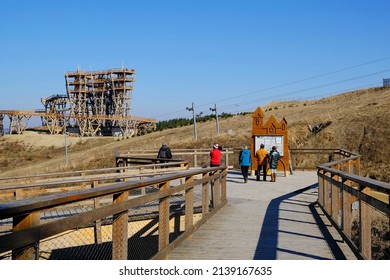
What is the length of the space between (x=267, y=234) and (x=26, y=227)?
20.1 ft

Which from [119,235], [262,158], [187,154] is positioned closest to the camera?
[119,235]

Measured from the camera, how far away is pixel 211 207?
39.1 feet

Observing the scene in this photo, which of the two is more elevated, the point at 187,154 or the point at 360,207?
the point at 187,154

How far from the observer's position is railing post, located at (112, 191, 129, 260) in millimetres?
5375

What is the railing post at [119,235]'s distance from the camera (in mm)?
5375

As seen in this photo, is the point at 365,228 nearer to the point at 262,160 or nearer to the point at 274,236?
the point at 274,236

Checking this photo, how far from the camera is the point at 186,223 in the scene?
28.8ft

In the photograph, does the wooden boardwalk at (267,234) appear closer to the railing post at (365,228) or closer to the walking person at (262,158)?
the railing post at (365,228)

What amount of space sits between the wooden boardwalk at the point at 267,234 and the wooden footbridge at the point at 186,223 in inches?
0.7

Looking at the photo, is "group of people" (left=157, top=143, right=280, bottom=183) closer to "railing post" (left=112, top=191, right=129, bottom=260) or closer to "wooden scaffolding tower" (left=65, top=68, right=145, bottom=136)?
"railing post" (left=112, top=191, right=129, bottom=260)

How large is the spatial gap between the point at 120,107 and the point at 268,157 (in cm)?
7999

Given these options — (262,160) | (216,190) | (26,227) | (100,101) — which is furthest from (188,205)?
(100,101)

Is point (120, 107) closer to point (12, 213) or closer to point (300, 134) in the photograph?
point (300, 134)
